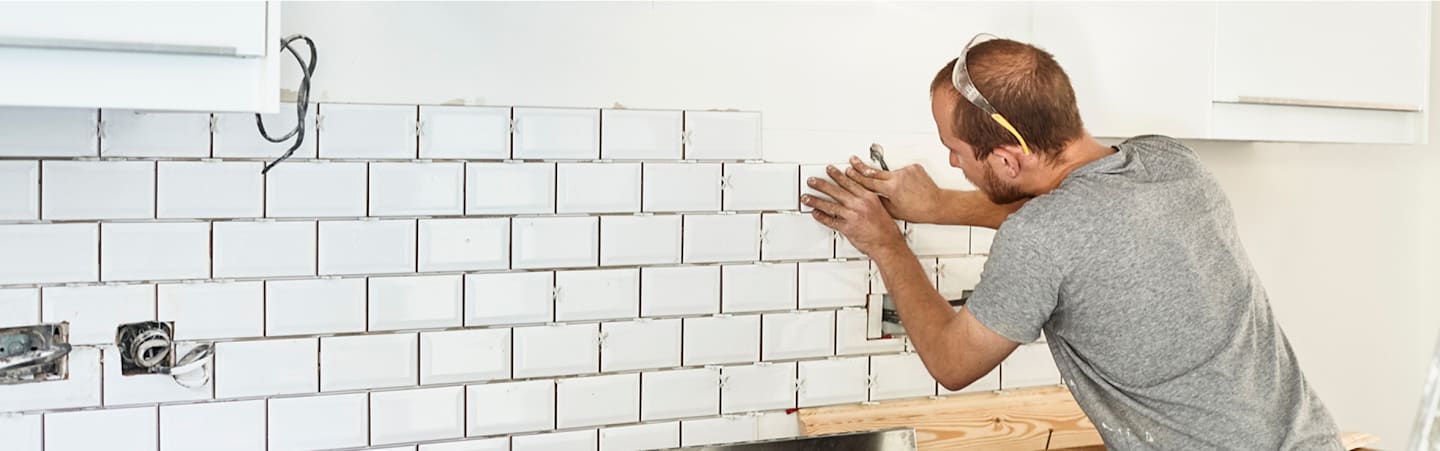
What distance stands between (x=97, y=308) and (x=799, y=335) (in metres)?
1.11

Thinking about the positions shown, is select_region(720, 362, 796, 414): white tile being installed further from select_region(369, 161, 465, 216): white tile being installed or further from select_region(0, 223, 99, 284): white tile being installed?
select_region(0, 223, 99, 284): white tile being installed

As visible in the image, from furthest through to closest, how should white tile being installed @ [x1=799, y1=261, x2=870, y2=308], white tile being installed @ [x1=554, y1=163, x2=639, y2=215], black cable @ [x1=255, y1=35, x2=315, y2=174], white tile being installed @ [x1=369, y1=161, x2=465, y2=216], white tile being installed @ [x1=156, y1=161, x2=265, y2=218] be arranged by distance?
white tile being installed @ [x1=799, y1=261, x2=870, y2=308], white tile being installed @ [x1=554, y1=163, x2=639, y2=215], white tile being installed @ [x1=369, y1=161, x2=465, y2=216], white tile being installed @ [x1=156, y1=161, x2=265, y2=218], black cable @ [x1=255, y1=35, x2=315, y2=174]

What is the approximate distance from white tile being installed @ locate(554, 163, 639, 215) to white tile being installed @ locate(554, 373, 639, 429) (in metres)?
0.28

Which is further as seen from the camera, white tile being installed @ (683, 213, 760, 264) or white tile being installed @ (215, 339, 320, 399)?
white tile being installed @ (683, 213, 760, 264)

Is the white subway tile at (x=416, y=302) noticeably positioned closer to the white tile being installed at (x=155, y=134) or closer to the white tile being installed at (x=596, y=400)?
the white tile being installed at (x=596, y=400)

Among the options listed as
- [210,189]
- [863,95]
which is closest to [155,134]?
[210,189]

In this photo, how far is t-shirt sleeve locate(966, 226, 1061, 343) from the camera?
1.62 metres

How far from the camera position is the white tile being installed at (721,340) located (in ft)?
6.61

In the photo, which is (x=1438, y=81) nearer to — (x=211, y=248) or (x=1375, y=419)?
(x=1375, y=419)

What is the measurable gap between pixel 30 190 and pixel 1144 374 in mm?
1561

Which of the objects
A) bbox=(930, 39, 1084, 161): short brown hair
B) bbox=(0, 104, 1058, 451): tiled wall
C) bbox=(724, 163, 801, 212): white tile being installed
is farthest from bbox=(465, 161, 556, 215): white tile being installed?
bbox=(930, 39, 1084, 161): short brown hair

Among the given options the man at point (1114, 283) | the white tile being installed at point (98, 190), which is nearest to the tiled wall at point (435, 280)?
the white tile being installed at point (98, 190)

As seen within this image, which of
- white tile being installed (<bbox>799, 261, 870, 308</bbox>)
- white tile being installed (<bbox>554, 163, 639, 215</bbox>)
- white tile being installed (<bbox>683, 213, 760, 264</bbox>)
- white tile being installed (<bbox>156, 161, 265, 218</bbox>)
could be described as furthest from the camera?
white tile being installed (<bbox>799, 261, 870, 308</bbox>)

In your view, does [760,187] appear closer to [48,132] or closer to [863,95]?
[863,95]
